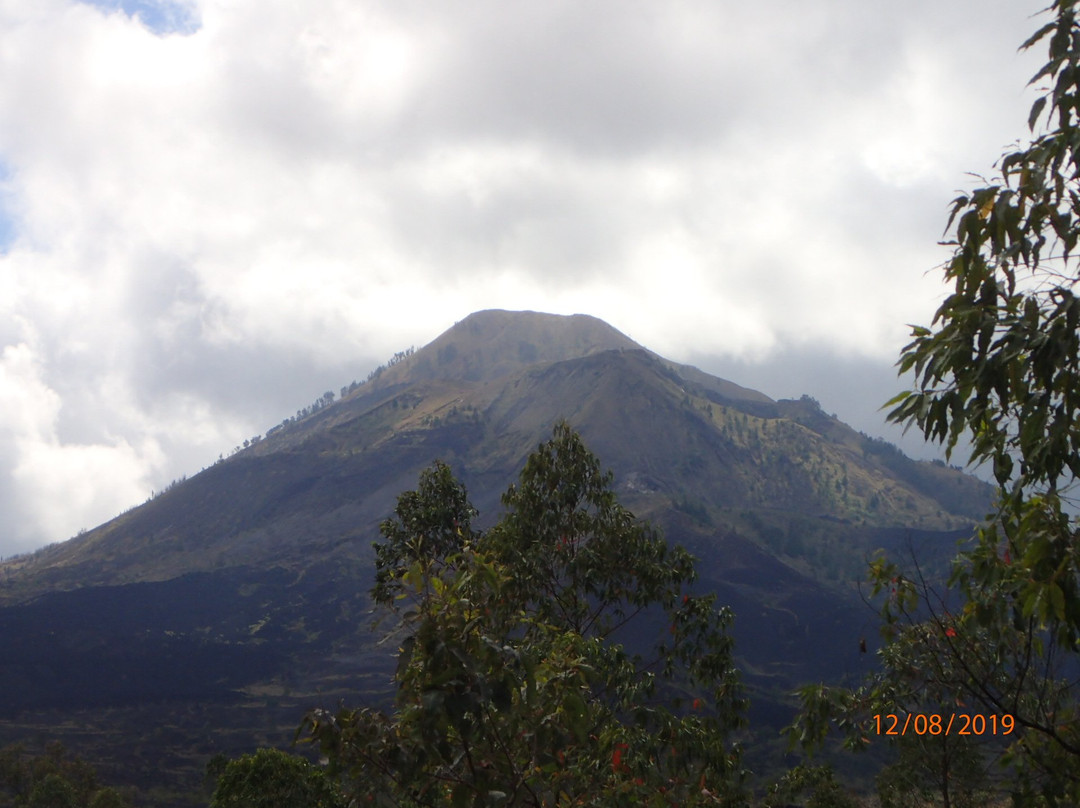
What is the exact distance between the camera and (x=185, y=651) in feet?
538

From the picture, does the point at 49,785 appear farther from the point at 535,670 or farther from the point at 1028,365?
the point at 1028,365

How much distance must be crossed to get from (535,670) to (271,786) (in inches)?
848

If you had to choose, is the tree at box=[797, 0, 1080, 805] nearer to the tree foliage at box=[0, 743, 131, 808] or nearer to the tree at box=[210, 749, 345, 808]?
the tree at box=[210, 749, 345, 808]

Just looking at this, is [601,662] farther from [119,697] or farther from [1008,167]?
[119,697]

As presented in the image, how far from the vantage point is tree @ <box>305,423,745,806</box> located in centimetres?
610

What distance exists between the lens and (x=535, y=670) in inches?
266

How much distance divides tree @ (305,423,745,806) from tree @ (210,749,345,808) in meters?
8.07
